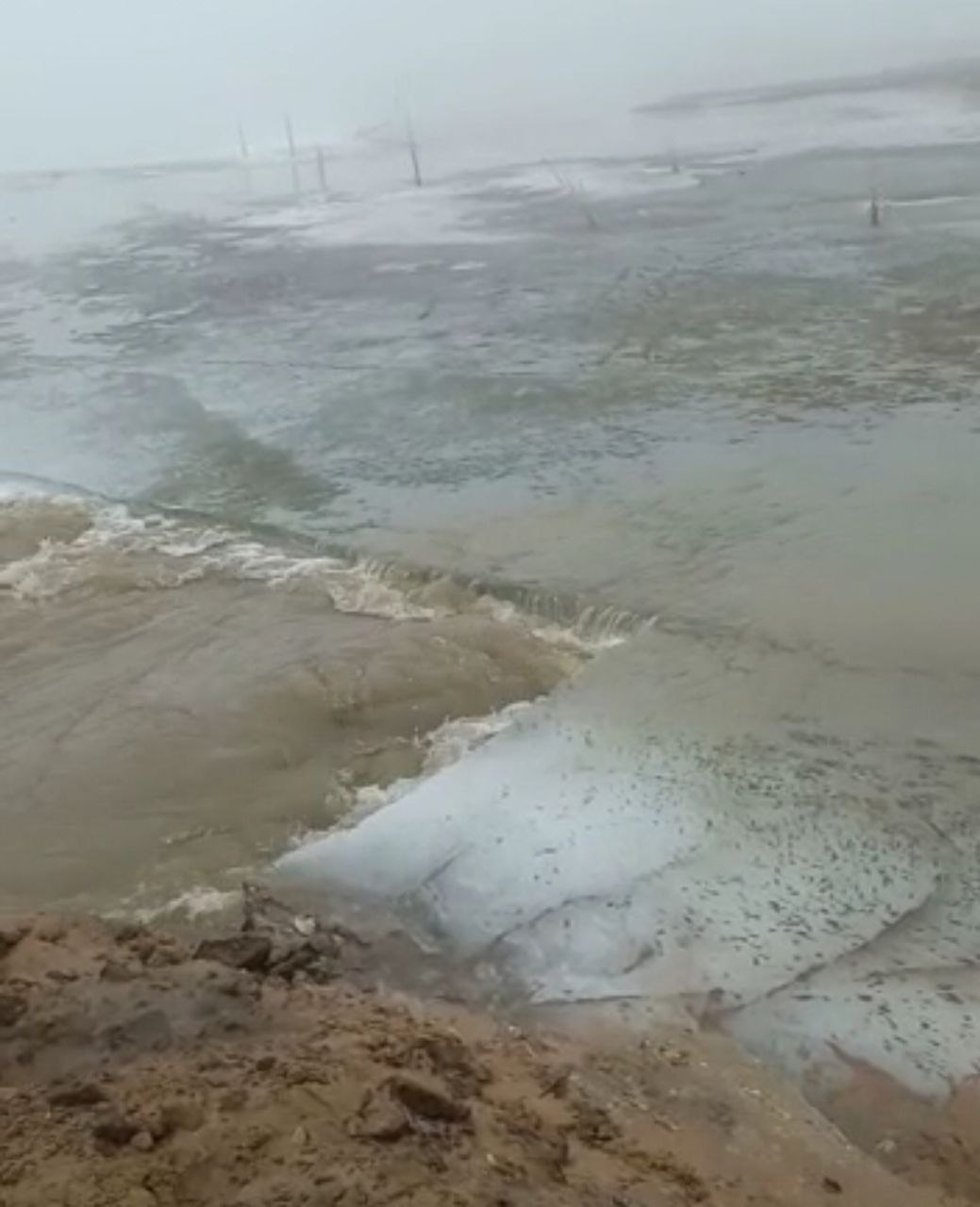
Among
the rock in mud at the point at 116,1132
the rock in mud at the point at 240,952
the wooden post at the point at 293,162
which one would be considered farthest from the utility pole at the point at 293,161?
the rock in mud at the point at 116,1132

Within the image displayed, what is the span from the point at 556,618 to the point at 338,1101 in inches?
193

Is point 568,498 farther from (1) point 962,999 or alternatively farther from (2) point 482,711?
(1) point 962,999

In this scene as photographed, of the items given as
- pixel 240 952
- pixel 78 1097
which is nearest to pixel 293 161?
pixel 240 952

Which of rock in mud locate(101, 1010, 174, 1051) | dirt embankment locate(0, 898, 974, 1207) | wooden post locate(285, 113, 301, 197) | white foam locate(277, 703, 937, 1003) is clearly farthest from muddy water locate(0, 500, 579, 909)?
wooden post locate(285, 113, 301, 197)

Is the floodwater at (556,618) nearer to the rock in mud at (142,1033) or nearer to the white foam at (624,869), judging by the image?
the white foam at (624,869)

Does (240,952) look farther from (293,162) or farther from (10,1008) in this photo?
(293,162)

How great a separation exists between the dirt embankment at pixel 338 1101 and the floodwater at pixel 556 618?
1.86 ft

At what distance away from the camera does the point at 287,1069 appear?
4.13 metres

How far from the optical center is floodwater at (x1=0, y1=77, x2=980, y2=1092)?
569 centimetres

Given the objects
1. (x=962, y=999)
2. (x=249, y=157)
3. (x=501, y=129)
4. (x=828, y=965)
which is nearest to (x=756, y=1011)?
(x=828, y=965)

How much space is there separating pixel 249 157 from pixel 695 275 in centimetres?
2523

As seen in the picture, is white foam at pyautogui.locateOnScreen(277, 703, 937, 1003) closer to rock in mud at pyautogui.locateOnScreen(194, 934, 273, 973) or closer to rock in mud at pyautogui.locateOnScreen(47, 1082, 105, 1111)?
rock in mud at pyautogui.locateOnScreen(194, 934, 273, 973)

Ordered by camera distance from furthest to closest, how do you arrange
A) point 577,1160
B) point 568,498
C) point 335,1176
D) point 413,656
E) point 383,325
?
1. point 383,325
2. point 568,498
3. point 413,656
4. point 577,1160
5. point 335,1176

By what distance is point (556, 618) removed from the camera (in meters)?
8.59
